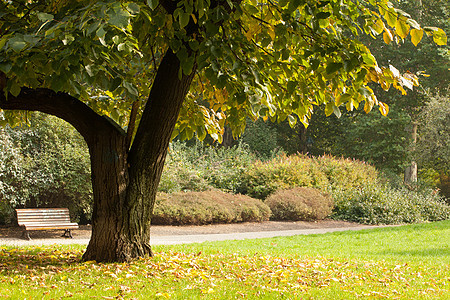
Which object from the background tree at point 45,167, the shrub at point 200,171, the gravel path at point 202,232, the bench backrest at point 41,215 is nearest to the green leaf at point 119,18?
the gravel path at point 202,232

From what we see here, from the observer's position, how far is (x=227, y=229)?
1259cm

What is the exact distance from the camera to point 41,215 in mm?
10008

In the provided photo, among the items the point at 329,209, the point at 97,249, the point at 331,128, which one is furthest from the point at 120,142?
the point at 331,128

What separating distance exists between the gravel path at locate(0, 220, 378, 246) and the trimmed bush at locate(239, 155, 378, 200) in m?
2.68

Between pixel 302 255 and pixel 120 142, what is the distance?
415 cm

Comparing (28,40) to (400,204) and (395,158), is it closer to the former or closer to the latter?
(400,204)

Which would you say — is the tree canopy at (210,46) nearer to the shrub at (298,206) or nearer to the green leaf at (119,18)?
the green leaf at (119,18)

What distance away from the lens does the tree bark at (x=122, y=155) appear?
5.54 m

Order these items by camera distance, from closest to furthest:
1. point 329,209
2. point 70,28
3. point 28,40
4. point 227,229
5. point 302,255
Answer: point 28,40 → point 70,28 → point 302,255 → point 227,229 → point 329,209

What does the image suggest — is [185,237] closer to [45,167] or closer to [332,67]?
[45,167]

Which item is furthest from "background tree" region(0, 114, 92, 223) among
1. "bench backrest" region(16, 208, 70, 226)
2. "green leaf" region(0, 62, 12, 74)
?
"green leaf" region(0, 62, 12, 74)

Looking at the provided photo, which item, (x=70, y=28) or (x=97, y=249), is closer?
(x=70, y=28)

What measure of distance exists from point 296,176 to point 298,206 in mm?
3034

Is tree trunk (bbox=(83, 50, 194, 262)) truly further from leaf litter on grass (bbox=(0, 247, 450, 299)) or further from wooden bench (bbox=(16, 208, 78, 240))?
wooden bench (bbox=(16, 208, 78, 240))
